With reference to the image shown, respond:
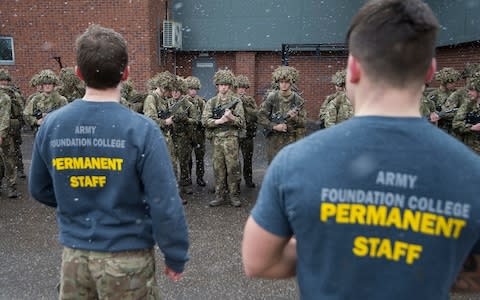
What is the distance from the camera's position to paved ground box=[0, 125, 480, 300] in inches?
164

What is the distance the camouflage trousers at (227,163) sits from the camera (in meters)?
7.23

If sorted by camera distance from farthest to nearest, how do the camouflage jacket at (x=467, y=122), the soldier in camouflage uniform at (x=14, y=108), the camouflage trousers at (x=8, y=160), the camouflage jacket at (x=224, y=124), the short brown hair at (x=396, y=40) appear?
the soldier in camouflage uniform at (x=14, y=108)
the camouflage trousers at (x=8, y=160)
the camouflage jacket at (x=224, y=124)
the camouflage jacket at (x=467, y=122)
the short brown hair at (x=396, y=40)

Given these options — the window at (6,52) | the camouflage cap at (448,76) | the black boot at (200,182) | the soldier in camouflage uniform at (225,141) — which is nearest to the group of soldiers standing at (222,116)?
the soldier in camouflage uniform at (225,141)

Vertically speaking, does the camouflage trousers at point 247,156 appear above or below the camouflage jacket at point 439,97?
below

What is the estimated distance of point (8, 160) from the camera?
24.9 ft

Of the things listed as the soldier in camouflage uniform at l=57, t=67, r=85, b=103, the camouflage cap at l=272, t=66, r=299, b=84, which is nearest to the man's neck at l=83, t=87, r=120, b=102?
the camouflage cap at l=272, t=66, r=299, b=84

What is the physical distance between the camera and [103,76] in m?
2.07

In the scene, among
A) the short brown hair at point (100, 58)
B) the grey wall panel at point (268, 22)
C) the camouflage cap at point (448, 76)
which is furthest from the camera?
the grey wall panel at point (268, 22)

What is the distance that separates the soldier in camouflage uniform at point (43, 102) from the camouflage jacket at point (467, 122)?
712 cm

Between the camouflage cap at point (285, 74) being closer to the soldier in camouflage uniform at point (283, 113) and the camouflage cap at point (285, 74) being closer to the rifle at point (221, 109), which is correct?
the soldier in camouflage uniform at point (283, 113)

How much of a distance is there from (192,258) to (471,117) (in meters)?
Result: 5.26

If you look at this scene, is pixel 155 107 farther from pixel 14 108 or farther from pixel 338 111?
pixel 338 111

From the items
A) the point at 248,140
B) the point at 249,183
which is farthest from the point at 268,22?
the point at 249,183

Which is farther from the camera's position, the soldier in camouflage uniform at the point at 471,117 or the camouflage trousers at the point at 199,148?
the camouflage trousers at the point at 199,148
